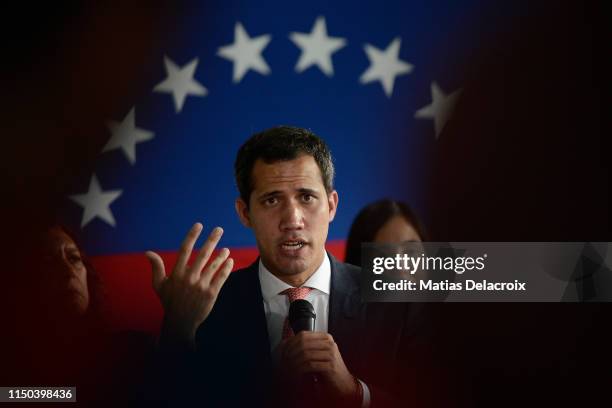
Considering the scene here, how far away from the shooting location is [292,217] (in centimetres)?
183

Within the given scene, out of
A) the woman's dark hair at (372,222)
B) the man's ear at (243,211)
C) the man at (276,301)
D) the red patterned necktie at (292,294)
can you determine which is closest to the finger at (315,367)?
the man at (276,301)

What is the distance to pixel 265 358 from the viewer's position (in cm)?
189

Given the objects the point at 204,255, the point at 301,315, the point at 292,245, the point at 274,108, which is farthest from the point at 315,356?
the point at 274,108

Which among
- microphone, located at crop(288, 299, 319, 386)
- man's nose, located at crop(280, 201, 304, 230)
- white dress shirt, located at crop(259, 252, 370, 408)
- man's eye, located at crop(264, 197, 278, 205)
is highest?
man's eye, located at crop(264, 197, 278, 205)

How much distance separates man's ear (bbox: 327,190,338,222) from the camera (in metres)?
1.88

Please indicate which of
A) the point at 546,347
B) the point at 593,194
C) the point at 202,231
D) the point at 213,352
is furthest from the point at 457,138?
the point at 213,352

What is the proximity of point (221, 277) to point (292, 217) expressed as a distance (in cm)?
28

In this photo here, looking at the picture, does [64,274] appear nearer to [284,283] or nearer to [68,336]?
[68,336]

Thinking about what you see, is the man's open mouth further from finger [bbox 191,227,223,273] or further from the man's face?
finger [bbox 191,227,223,273]

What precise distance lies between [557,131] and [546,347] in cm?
70

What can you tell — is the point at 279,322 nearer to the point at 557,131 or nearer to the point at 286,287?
the point at 286,287

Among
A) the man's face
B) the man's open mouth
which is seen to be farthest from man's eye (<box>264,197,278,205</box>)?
the man's open mouth

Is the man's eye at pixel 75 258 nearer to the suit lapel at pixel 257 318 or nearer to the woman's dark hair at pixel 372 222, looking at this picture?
the suit lapel at pixel 257 318

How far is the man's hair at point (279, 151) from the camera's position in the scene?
72.7 inches
